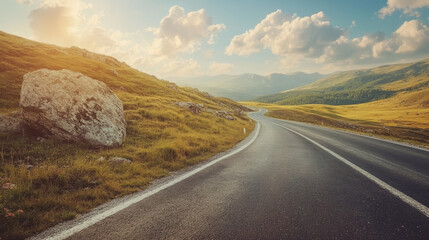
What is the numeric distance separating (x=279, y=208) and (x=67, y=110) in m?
9.35

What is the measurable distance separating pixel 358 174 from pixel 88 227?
679cm

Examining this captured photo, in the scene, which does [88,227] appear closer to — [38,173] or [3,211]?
[3,211]

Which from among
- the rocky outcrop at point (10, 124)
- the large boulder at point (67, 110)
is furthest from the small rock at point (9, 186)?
the rocky outcrop at point (10, 124)

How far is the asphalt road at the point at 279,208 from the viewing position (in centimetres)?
284

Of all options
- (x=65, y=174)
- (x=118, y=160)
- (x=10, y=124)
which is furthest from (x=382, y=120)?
(x=10, y=124)

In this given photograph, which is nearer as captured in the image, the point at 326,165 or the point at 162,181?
the point at 162,181

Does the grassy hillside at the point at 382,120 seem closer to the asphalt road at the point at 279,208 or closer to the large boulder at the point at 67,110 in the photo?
the asphalt road at the point at 279,208

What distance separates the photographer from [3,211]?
3215 millimetres

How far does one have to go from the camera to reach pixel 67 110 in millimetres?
8398

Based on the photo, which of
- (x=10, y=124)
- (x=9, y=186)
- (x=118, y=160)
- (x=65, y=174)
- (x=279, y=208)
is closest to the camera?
(x=279, y=208)

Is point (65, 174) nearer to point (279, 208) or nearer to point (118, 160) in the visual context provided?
point (118, 160)

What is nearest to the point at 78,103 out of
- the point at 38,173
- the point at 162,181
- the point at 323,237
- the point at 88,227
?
the point at 38,173

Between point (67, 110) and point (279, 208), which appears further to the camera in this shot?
point (67, 110)

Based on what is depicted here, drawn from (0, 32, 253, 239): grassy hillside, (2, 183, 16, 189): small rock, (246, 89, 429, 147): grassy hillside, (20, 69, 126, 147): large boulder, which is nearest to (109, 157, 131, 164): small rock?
(0, 32, 253, 239): grassy hillside
